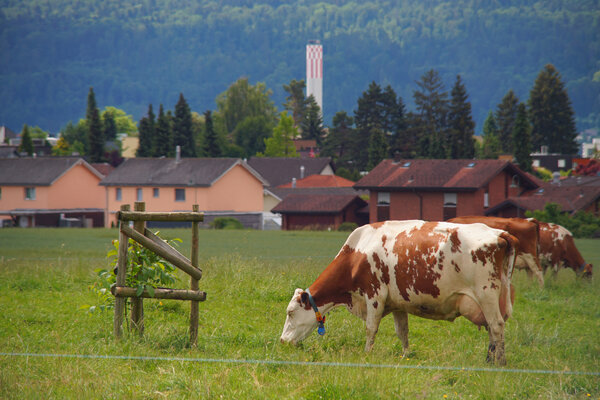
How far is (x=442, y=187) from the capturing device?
236 feet

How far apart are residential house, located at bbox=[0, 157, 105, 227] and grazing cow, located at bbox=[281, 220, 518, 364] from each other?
78106 millimetres

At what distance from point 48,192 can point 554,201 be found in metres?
54.5

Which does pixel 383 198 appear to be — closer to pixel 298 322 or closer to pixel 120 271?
pixel 298 322

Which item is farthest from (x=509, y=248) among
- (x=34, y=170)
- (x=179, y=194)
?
(x=34, y=170)

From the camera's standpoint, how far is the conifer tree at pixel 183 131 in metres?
126

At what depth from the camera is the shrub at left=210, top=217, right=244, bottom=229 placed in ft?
247

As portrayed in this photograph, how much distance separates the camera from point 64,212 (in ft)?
298

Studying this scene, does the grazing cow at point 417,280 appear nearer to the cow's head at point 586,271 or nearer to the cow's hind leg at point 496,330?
the cow's hind leg at point 496,330

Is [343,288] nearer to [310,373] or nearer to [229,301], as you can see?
[310,373]

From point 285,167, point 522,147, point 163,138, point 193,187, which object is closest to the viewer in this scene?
point 193,187

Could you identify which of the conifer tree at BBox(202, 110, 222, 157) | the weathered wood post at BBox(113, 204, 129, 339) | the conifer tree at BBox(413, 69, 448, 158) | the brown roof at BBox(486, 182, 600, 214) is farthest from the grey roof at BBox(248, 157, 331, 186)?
the weathered wood post at BBox(113, 204, 129, 339)

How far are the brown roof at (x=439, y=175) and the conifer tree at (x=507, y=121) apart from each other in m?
70.4

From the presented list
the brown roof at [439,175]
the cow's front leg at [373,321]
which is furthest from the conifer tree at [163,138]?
the cow's front leg at [373,321]

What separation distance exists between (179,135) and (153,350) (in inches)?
4618
